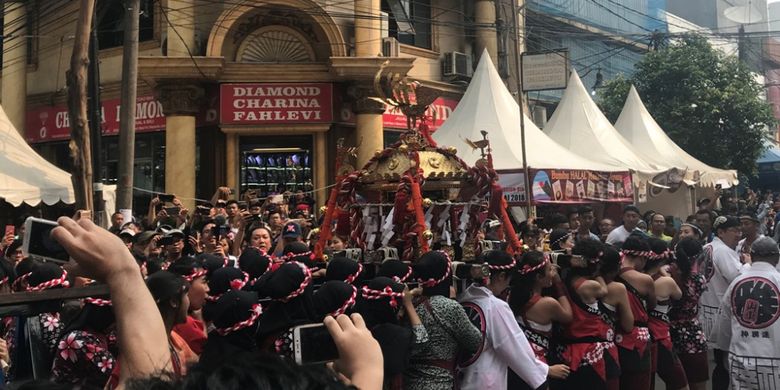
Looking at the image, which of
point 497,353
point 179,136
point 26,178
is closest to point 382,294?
point 497,353

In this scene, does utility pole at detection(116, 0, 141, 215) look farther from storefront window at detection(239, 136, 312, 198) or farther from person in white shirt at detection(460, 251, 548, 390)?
person in white shirt at detection(460, 251, 548, 390)

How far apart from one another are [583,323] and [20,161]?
11195mm

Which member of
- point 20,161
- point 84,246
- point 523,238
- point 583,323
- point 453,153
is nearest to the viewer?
point 84,246

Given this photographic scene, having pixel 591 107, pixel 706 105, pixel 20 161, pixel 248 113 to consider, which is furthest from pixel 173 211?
pixel 706 105

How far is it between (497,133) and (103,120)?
9.36 m

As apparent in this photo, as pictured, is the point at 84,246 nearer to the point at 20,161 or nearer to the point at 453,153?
the point at 453,153

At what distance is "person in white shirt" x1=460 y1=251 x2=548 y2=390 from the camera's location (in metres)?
4.35

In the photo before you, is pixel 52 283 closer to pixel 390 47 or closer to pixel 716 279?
pixel 716 279

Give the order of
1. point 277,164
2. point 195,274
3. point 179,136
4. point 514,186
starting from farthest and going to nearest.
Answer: point 277,164 → point 179,136 → point 514,186 → point 195,274

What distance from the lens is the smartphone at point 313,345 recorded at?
8.24 feet

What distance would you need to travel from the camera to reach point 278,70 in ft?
53.0

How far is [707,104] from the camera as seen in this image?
24000 mm

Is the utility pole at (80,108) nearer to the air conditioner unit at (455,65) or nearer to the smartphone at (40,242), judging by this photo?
the smartphone at (40,242)

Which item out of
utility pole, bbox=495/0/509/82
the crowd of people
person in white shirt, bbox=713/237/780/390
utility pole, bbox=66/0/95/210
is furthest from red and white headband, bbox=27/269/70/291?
utility pole, bbox=495/0/509/82
